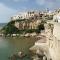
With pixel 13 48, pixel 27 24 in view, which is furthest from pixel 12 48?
pixel 27 24

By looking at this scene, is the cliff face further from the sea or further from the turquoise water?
the turquoise water

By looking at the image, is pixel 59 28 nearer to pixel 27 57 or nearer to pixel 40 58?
pixel 40 58

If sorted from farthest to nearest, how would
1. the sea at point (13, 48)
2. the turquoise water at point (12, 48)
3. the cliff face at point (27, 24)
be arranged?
the cliff face at point (27, 24), the turquoise water at point (12, 48), the sea at point (13, 48)

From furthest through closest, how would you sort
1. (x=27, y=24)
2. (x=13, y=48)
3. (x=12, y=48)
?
1. (x=27, y=24)
2. (x=12, y=48)
3. (x=13, y=48)

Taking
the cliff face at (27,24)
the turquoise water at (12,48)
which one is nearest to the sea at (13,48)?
the turquoise water at (12,48)

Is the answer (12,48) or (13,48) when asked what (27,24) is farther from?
(13,48)

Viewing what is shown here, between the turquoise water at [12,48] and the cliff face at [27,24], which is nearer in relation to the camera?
the turquoise water at [12,48]

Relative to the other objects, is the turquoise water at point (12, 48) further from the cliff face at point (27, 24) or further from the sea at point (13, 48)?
the cliff face at point (27, 24)

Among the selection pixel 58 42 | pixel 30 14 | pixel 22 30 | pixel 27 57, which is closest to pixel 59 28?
pixel 58 42

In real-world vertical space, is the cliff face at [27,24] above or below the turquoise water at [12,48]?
above

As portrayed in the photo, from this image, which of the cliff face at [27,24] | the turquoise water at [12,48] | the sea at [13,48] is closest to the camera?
the sea at [13,48]

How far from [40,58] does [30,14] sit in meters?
50.2

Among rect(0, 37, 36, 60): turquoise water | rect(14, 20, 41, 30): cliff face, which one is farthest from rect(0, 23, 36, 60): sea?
rect(14, 20, 41, 30): cliff face

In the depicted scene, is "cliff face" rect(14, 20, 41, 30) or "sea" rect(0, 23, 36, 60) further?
"cliff face" rect(14, 20, 41, 30)
